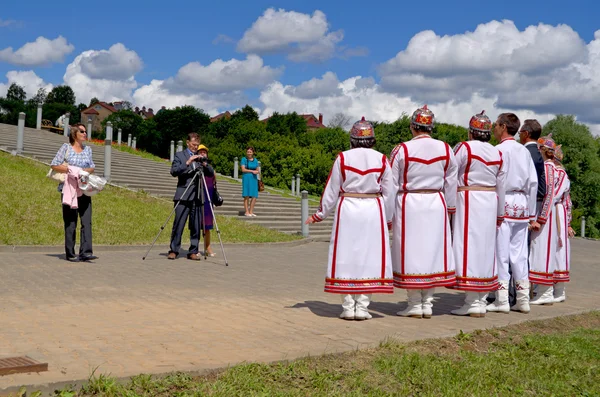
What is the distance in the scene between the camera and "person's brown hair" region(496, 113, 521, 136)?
28.1 feet

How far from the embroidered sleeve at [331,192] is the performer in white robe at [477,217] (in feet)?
4.87

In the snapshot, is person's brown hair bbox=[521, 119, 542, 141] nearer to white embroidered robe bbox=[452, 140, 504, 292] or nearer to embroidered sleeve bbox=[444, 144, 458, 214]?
white embroidered robe bbox=[452, 140, 504, 292]

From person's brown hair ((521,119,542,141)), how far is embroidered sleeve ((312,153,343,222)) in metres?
3.15

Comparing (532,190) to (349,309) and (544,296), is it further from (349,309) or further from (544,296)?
(349,309)

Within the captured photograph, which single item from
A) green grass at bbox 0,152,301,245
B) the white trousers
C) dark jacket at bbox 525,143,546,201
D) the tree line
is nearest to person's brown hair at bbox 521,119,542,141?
dark jacket at bbox 525,143,546,201

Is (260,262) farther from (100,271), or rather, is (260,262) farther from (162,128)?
(162,128)

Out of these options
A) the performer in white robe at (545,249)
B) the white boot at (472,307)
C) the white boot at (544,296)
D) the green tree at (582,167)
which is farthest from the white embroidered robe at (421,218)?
the green tree at (582,167)

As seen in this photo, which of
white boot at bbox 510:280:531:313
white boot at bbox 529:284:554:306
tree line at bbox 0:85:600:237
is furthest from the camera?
tree line at bbox 0:85:600:237

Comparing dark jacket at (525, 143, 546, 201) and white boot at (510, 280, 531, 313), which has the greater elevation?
dark jacket at (525, 143, 546, 201)

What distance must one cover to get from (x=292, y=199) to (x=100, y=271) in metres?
17.6

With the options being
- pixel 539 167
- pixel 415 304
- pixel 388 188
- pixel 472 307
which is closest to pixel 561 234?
pixel 539 167

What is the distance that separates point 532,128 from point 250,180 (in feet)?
41.9

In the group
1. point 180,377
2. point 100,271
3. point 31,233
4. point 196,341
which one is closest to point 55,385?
point 180,377

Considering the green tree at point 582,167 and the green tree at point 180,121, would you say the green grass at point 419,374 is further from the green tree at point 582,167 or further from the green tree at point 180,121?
the green tree at point 180,121
